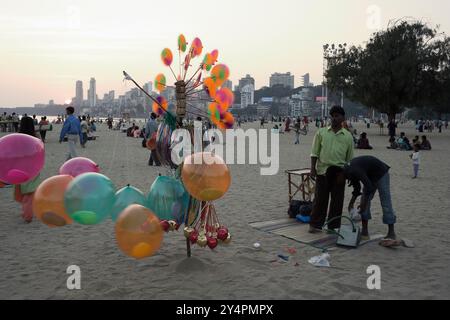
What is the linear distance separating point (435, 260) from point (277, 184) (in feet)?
19.1

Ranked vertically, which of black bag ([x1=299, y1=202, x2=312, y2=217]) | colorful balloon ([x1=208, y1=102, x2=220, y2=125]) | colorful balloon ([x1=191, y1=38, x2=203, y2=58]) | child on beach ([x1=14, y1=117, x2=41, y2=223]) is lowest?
black bag ([x1=299, y1=202, x2=312, y2=217])

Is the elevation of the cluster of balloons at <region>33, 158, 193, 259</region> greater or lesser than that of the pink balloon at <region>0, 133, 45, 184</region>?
lesser

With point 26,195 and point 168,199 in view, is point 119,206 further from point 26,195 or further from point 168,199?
point 26,195

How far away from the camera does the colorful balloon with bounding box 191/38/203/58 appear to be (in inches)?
184

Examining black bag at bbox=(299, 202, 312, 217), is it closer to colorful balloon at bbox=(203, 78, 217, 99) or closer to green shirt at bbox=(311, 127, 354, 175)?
green shirt at bbox=(311, 127, 354, 175)

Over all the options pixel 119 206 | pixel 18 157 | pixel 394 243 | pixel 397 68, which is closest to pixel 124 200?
pixel 119 206

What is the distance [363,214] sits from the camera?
555cm

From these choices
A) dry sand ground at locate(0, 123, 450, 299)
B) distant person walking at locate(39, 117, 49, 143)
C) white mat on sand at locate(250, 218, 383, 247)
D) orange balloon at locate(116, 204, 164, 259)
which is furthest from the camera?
distant person walking at locate(39, 117, 49, 143)

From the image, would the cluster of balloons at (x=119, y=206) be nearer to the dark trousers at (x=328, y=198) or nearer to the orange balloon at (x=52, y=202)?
the orange balloon at (x=52, y=202)

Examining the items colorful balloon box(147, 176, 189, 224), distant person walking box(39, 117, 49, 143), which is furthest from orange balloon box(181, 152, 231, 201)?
distant person walking box(39, 117, 49, 143)

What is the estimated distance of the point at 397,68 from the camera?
104 ft

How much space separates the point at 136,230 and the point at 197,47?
222 centimetres

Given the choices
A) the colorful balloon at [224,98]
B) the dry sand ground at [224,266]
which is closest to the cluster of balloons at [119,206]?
the dry sand ground at [224,266]

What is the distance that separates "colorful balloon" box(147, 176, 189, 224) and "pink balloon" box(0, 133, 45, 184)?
1.44 m
